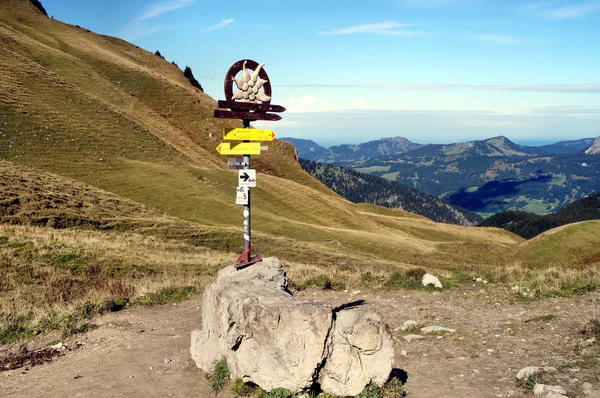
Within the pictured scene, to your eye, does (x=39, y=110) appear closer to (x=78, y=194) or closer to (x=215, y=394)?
(x=78, y=194)

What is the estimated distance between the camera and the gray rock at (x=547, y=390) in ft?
28.6

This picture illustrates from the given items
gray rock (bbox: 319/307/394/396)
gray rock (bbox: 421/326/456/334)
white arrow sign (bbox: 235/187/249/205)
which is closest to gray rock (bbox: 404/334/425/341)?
gray rock (bbox: 421/326/456/334)

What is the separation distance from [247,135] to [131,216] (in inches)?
951

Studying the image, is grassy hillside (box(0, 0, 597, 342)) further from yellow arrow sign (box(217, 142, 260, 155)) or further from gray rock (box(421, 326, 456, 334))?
yellow arrow sign (box(217, 142, 260, 155))

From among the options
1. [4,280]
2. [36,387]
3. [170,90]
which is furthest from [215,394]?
[170,90]

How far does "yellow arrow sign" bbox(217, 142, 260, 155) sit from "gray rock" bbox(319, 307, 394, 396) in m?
6.66

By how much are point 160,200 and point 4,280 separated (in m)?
27.0

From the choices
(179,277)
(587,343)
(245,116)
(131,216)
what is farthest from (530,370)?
(131,216)

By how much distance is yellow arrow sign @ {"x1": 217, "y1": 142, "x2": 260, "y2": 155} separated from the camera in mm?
13781

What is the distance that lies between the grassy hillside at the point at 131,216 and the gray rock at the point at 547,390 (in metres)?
10.8

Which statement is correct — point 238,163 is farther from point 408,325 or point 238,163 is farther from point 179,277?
point 179,277

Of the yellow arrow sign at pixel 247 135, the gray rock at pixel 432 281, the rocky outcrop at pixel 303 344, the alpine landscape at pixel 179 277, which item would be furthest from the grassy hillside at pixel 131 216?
the rocky outcrop at pixel 303 344

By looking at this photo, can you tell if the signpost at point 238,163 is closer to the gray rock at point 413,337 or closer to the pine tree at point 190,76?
the gray rock at point 413,337

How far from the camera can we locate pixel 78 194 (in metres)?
36.5
